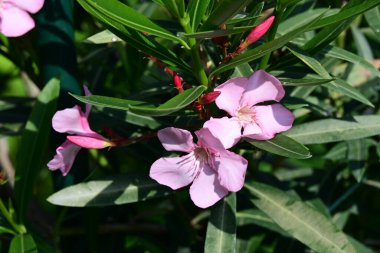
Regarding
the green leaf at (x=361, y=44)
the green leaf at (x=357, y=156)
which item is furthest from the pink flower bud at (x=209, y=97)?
the green leaf at (x=361, y=44)

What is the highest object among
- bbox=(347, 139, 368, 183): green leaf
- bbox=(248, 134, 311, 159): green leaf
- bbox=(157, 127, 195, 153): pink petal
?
bbox=(157, 127, 195, 153): pink petal

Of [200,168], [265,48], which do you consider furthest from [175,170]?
[265,48]

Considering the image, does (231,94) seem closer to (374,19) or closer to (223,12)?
(223,12)

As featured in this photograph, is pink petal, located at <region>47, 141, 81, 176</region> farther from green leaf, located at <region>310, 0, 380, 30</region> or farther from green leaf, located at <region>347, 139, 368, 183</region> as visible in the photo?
green leaf, located at <region>347, 139, 368, 183</region>

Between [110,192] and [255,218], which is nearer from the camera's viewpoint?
[110,192]

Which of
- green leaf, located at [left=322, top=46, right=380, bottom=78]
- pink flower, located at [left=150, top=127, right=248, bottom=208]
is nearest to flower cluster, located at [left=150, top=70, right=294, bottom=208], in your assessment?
pink flower, located at [left=150, top=127, right=248, bottom=208]

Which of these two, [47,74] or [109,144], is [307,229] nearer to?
[109,144]

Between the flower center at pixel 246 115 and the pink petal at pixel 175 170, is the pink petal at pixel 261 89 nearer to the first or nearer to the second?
the flower center at pixel 246 115
